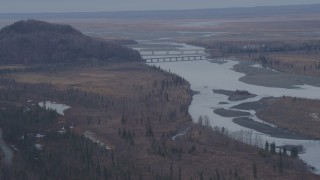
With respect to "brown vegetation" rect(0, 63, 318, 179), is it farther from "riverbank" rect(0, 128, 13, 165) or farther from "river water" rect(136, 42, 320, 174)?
"river water" rect(136, 42, 320, 174)

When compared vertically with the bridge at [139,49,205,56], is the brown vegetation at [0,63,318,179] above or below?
above

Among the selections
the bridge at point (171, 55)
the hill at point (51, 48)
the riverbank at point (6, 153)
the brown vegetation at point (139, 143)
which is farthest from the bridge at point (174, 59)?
the riverbank at point (6, 153)

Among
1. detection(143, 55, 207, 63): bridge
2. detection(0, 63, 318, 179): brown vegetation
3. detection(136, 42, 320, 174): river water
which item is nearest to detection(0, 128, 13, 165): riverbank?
detection(0, 63, 318, 179): brown vegetation

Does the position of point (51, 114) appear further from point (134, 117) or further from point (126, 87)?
point (126, 87)

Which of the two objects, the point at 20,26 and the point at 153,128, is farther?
the point at 20,26

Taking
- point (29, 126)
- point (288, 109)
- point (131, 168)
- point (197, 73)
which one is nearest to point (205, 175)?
point (131, 168)

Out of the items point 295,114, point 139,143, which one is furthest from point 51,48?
point 139,143

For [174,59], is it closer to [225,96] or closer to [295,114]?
[225,96]

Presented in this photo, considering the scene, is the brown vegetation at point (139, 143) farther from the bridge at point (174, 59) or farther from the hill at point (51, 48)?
the bridge at point (174, 59)
